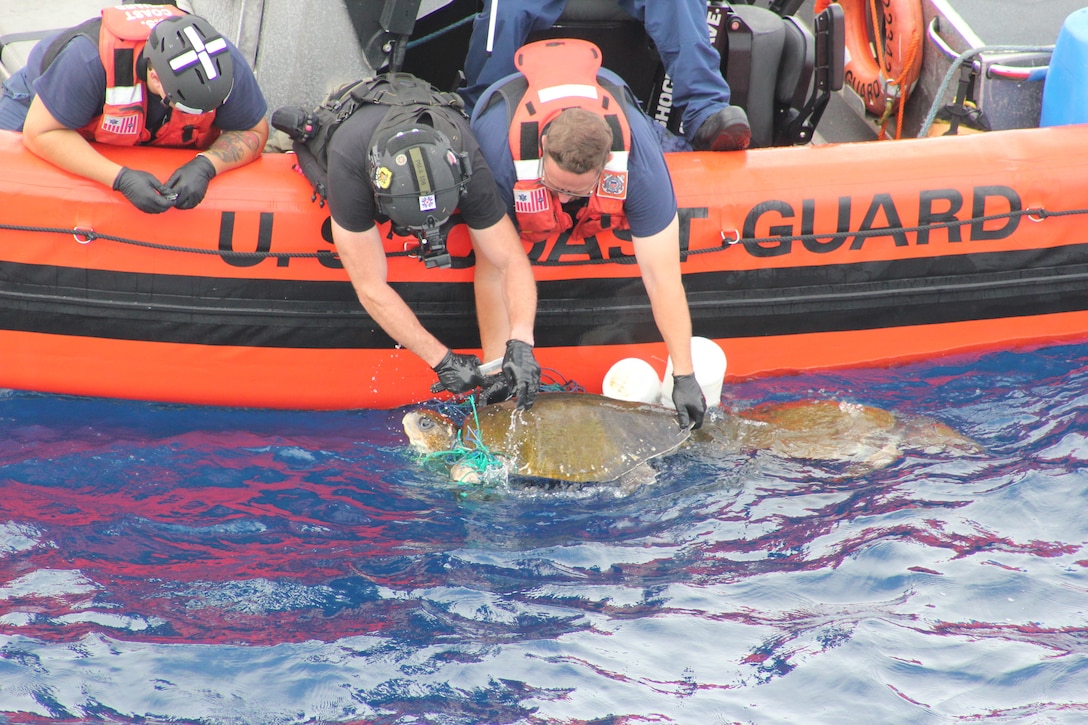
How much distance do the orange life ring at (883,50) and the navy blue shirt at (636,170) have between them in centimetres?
212

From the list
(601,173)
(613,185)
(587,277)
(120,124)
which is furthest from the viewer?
(587,277)

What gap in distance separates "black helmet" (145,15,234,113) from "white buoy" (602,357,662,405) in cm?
188

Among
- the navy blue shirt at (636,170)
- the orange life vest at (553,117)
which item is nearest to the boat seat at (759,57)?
the orange life vest at (553,117)

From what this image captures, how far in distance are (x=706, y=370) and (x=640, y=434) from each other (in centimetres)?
47

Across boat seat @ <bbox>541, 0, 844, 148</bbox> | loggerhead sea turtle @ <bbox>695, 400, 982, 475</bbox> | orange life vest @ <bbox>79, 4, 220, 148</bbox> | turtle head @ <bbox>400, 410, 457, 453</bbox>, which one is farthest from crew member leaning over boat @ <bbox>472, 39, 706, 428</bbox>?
orange life vest @ <bbox>79, 4, 220, 148</bbox>

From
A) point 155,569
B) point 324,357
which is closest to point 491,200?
point 324,357

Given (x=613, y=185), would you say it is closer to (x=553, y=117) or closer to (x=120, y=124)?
(x=553, y=117)

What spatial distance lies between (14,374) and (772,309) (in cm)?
324

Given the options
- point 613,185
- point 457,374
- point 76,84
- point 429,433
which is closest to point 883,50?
point 613,185

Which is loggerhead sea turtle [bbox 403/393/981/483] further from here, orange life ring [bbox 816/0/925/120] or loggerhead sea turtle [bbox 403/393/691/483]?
orange life ring [bbox 816/0/925/120]

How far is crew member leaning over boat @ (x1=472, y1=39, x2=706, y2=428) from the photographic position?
386cm

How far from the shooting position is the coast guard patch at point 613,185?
12.7ft

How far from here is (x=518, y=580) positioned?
3.48 meters

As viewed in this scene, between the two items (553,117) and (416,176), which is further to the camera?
(553,117)
